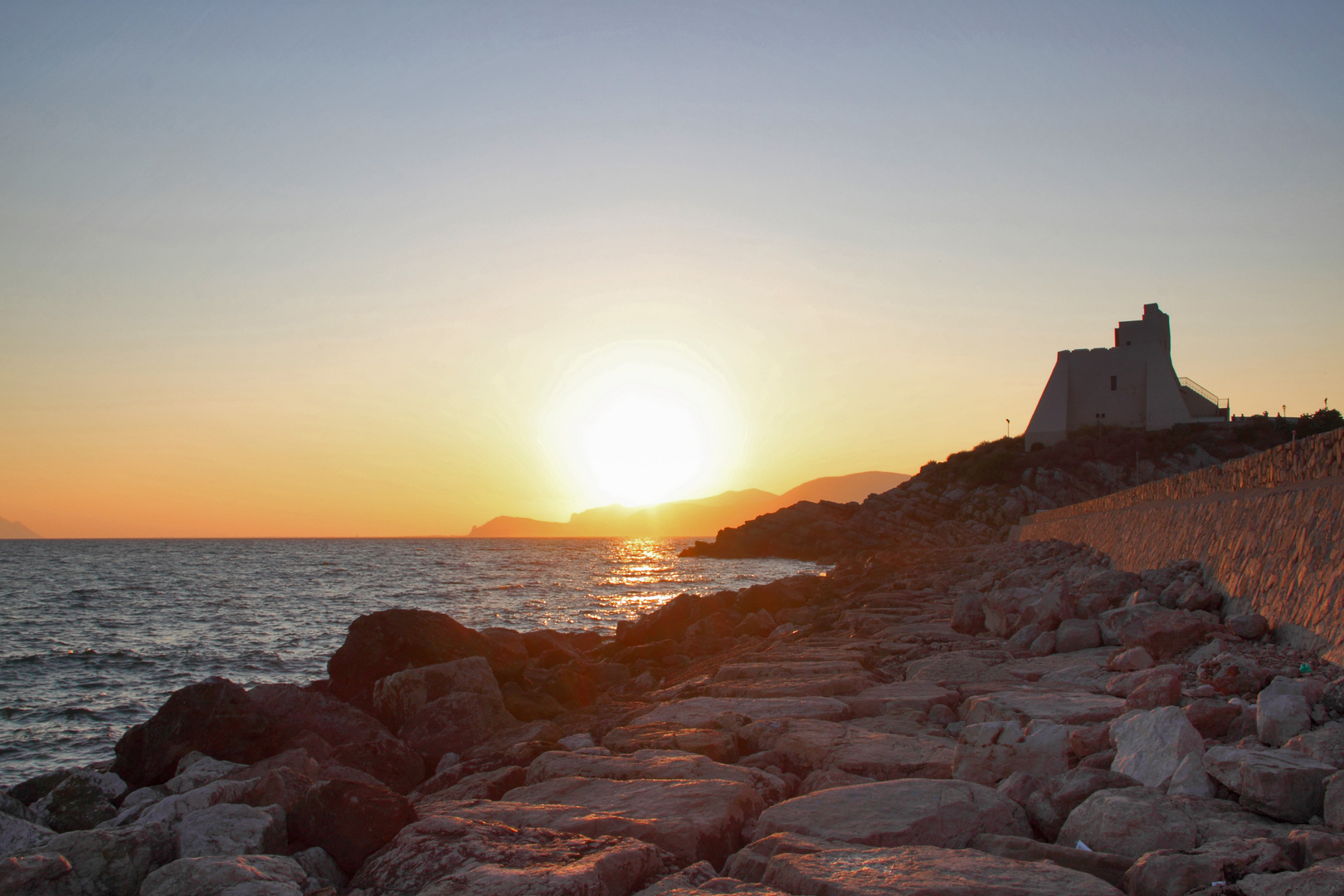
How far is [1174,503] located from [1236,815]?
8.04 meters

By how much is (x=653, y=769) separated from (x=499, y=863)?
144 centimetres

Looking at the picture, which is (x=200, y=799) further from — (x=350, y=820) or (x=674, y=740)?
(x=674, y=740)

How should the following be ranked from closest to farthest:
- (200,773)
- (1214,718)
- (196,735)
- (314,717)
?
(1214,718), (200,773), (196,735), (314,717)

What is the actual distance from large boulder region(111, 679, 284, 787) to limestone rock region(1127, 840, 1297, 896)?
24.3 feet

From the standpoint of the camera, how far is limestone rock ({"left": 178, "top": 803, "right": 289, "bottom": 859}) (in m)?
4.07

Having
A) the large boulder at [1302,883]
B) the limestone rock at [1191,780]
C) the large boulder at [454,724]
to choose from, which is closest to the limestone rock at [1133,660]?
the limestone rock at [1191,780]

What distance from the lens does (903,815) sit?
3381mm

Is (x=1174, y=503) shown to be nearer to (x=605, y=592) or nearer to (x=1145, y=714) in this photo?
(x=1145, y=714)

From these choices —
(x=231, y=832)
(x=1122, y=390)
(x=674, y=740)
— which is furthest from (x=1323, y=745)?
(x=1122, y=390)

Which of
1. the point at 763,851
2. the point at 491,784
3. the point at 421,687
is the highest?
the point at 763,851

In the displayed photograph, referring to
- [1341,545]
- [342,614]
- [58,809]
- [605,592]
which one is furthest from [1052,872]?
[605,592]

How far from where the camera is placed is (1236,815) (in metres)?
2.94

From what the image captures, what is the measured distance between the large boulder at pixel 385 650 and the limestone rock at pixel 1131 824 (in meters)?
8.39

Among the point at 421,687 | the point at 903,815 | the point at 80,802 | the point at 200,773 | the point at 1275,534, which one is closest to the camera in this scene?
the point at 903,815
